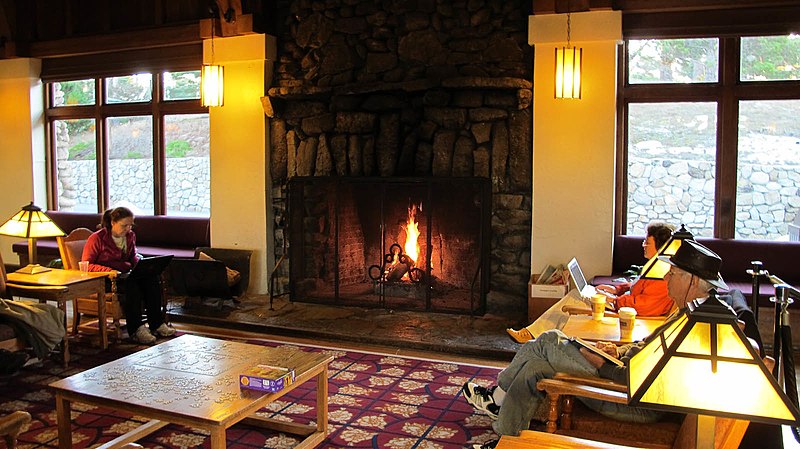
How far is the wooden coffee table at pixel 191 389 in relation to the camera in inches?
115

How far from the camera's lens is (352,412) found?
Result: 3914 mm

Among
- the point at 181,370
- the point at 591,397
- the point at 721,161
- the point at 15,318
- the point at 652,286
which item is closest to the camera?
the point at 591,397

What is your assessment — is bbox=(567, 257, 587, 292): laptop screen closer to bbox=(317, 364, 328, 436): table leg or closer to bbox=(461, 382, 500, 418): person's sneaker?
bbox=(461, 382, 500, 418): person's sneaker

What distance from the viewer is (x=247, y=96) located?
6.74 m

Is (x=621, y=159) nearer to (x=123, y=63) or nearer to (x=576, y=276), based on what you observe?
(x=576, y=276)

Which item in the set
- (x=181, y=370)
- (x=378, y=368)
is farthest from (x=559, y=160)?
(x=181, y=370)

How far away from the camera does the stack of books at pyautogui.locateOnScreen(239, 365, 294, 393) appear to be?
3121 mm

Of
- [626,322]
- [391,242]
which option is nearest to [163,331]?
Result: [391,242]

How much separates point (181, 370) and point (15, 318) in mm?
1642

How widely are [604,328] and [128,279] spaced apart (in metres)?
3.69

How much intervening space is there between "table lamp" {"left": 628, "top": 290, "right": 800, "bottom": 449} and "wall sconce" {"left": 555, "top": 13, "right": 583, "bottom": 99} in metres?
4.31

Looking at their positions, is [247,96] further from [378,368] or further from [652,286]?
[652,286]

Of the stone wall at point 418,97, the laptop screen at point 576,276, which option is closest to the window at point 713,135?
the stone wall at point 418,97

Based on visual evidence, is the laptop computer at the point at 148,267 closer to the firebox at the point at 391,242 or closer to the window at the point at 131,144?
the firebox at the point at 391,242
